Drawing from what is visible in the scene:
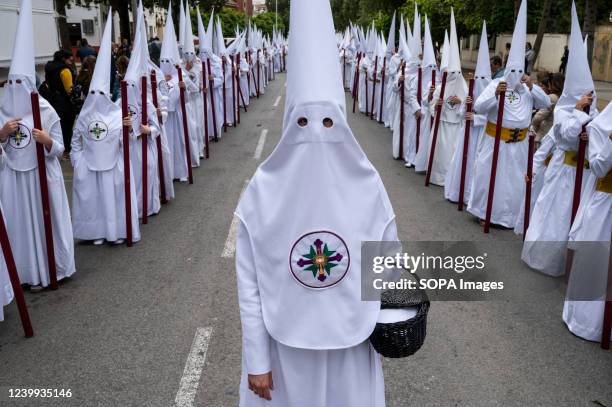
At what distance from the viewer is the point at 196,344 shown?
447 centimetres

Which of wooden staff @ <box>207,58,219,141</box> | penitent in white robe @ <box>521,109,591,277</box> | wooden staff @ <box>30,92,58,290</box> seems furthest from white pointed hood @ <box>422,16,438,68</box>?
wooden staff @ <box>30,92,58,290</box>

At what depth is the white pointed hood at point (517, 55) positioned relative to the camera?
693 cm

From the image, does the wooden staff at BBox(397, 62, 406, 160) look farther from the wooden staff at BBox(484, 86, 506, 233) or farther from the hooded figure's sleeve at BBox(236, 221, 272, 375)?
the hooded figure's sleeve at BBox(236, 221, 272, 375)

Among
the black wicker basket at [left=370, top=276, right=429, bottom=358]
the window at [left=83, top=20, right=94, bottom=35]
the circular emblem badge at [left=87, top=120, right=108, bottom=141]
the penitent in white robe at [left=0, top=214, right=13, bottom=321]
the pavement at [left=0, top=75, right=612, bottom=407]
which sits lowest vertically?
the pavement at [left=0, top=75, right=612, bottom=407]

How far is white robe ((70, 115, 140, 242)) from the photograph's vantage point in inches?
259

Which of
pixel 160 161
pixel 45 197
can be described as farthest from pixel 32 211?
pixel 160 161

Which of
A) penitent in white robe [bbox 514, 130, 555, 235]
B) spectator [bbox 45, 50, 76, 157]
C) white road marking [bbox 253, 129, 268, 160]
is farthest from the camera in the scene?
white road marking [bbox 253, 129, 268, 160]

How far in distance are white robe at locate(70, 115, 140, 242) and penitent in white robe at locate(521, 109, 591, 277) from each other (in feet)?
14.4

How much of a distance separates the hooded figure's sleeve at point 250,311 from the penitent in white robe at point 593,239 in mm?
3279

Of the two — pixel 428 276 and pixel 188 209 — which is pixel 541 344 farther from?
pixel 188 209

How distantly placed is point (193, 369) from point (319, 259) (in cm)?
227

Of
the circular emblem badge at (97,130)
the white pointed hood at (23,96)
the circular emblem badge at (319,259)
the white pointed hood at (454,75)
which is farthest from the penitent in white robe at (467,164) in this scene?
the circular emblem badge at (319,259)

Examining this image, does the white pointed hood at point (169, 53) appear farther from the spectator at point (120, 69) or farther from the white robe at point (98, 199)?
the white robe at point (98, 199)

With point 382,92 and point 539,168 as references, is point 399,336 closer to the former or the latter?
point 539,168
